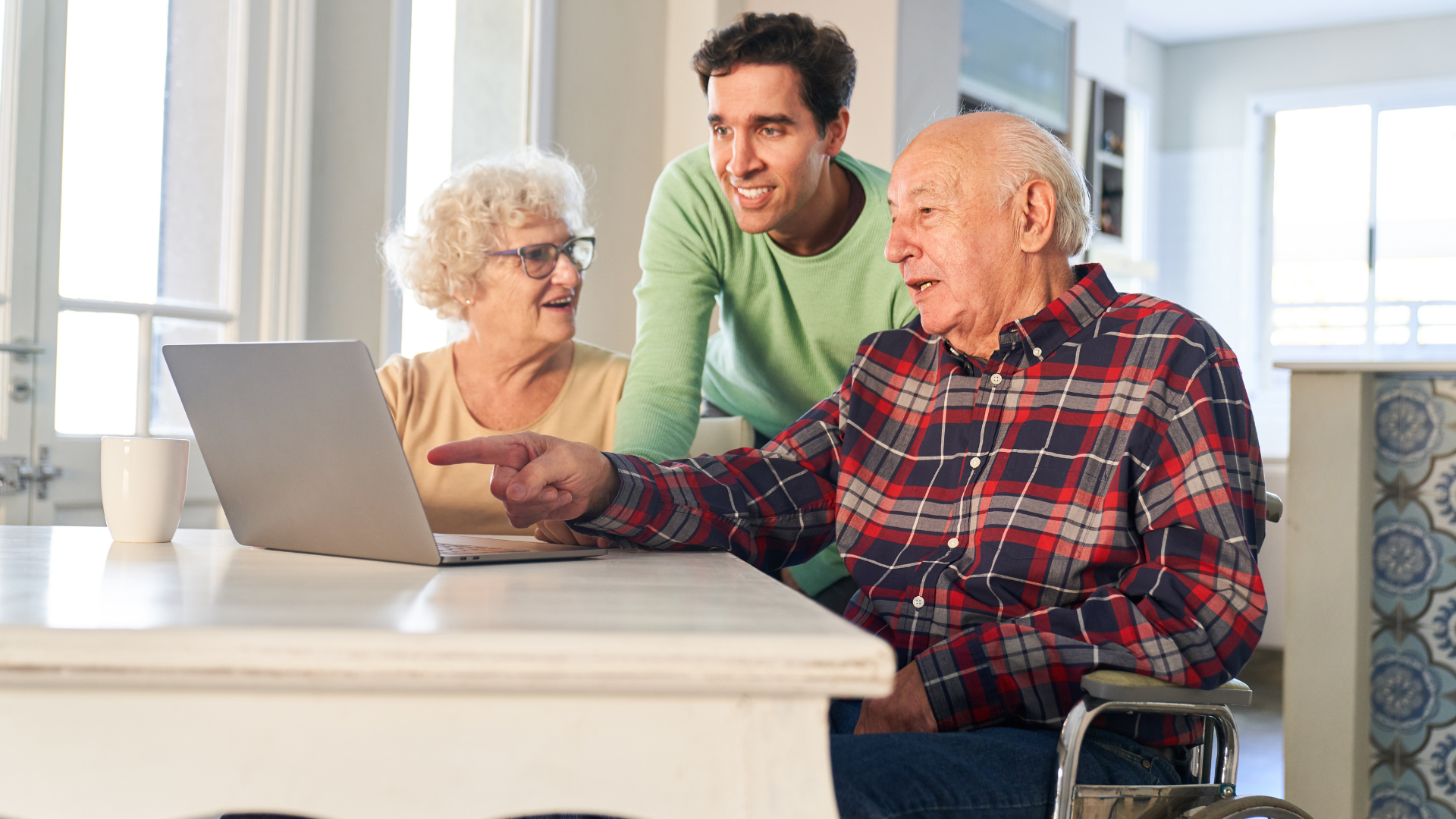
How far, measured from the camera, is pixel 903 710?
1255mm

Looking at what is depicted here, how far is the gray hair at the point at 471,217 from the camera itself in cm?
203

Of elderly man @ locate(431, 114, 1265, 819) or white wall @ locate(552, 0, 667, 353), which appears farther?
white wall @ locate(552, 0, 667, 353)

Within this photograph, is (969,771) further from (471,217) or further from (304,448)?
(471,217)

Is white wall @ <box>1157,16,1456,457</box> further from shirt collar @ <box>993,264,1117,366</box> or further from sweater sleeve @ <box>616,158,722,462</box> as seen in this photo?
shirt collar @ <box>993,264,1117,366</box>

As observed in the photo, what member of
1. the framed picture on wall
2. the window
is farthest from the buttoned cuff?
the framed picture on wall

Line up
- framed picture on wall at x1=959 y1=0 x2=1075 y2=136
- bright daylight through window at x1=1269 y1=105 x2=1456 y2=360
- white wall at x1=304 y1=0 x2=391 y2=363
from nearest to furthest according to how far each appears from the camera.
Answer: white wall at x1=304 y1=0 x2=391 y2=363, framed picture on wall at x1=959 y1=0 x2=1075 y2=136, bright daylight through window at x1=1269 y1=105 x2=1456 y2=360

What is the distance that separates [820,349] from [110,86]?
178 centimetres

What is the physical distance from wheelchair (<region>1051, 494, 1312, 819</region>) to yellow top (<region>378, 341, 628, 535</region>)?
3.29ft

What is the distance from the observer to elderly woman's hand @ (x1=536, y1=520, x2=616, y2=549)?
51.9 inches

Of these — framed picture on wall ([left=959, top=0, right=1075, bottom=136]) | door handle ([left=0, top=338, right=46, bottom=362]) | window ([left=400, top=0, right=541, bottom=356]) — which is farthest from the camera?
framed picture on wall ([left=959, top=0, right=1075, bottom=136])

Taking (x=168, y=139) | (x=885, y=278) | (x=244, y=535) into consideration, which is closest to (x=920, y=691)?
(x=244, y=535)

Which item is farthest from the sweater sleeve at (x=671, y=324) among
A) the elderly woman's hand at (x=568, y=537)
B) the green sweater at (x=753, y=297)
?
the elderly woman's hand at (x=568, y=537)

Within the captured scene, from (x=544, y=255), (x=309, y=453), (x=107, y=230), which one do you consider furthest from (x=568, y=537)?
(x=107, y=230)

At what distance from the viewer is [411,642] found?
0.62 metres
